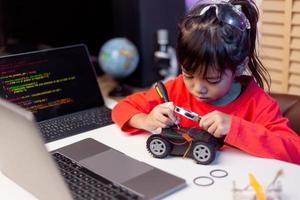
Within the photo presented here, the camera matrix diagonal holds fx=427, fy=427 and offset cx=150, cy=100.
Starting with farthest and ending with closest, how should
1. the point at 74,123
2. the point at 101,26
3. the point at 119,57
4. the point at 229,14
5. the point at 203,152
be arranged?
1. the point at 101,26
2. the point at 119,57
3. the point at 74,123
4. the point at 229,14
5. the point at 203,152

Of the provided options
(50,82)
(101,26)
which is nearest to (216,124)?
(50,82)

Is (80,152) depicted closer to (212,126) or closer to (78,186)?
(78,186)

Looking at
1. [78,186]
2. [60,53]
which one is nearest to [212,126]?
[78,186]

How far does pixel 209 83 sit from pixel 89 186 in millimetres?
397

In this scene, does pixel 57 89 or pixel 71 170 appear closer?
pixel 71 170

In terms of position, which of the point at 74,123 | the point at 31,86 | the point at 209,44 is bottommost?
the point at 74,123

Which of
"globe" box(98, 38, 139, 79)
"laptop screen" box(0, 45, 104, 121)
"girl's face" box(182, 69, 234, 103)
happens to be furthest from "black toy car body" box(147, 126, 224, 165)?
"globe" box(98, 38, 139, 79)

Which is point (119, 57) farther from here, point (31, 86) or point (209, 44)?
point (209, 44)

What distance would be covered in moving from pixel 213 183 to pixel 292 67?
1.01 m

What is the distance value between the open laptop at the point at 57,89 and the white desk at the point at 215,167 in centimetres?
15

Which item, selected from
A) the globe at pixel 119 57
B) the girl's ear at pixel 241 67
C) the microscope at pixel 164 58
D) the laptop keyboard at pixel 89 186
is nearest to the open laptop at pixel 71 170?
the laptop keyboard at pixel 89 186

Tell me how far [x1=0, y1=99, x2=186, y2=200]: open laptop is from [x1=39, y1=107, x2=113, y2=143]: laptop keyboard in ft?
0.43

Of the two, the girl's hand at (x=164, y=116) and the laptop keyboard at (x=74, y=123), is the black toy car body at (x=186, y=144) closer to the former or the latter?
the girl's hand at (x=164, y=116)

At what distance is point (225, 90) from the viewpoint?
1.09 m
